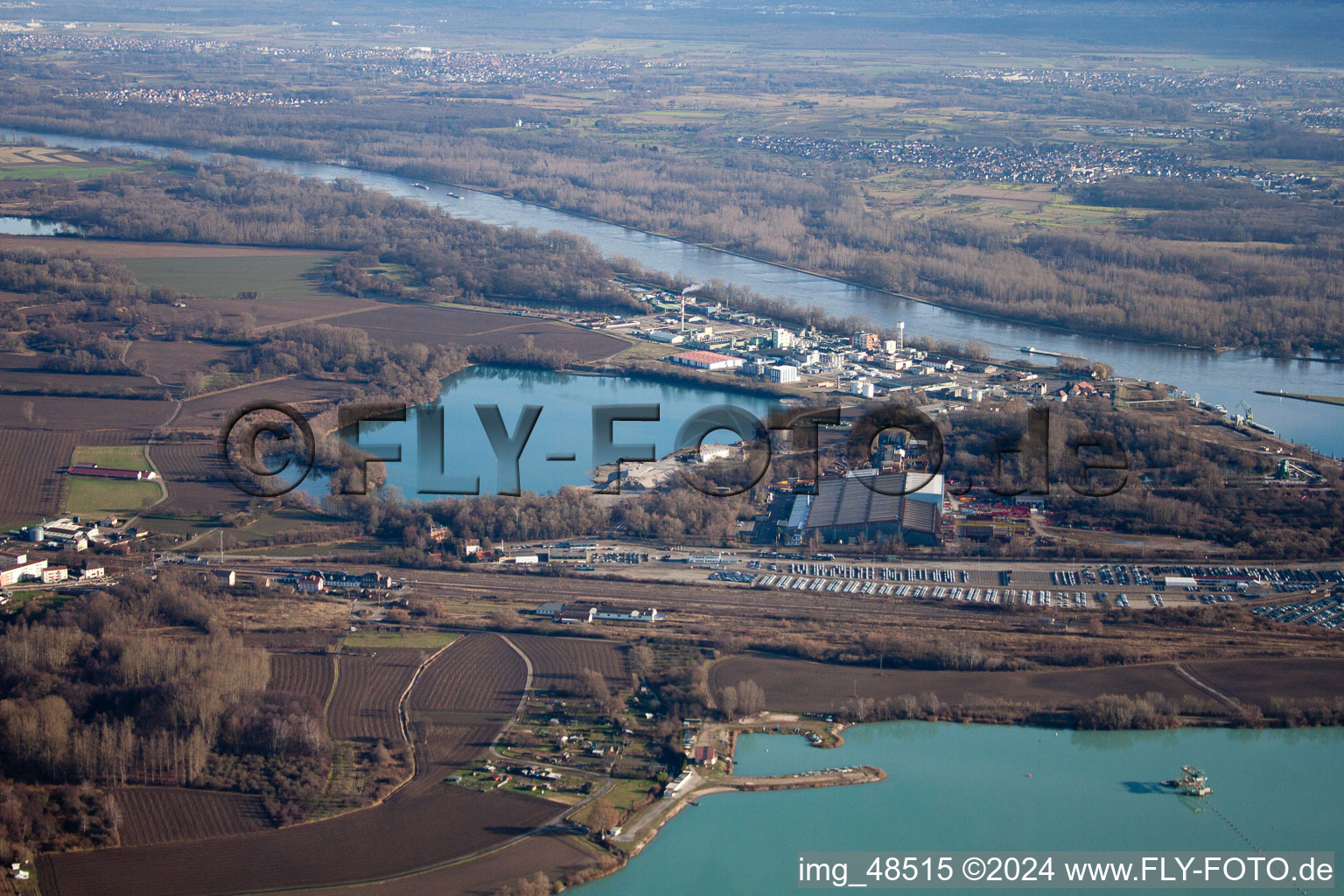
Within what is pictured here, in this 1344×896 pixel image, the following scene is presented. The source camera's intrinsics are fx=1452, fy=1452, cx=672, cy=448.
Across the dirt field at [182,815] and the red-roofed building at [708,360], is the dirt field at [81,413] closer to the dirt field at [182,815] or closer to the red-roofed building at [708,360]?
the red-roofed building at [708,360]

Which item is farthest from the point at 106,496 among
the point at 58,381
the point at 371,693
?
the point at 371,693

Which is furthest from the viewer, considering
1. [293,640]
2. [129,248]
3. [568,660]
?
[129,248]

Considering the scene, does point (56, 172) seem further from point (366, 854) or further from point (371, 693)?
point (366, 854)

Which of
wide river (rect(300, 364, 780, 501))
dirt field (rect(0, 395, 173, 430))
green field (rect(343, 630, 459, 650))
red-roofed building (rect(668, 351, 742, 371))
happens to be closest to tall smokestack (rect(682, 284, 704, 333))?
red-roofed building (rect(668, 351, 742, 371))

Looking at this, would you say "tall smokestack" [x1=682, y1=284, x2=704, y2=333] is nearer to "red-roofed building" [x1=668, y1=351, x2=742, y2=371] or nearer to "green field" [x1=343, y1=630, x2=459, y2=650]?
"red-roofed building" [x1=668, y1=351, x2=742, y2=371]

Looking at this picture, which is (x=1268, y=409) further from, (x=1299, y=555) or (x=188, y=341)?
(x=188, y=341)
